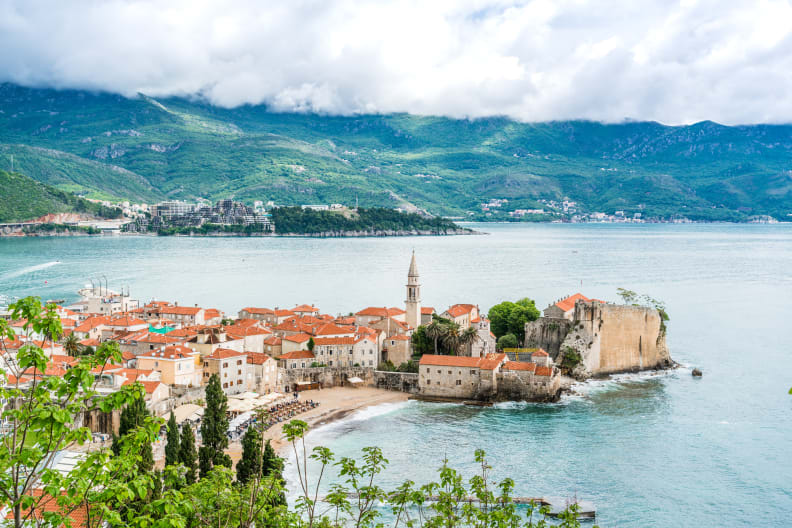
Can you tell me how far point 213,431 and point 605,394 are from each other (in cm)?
2511

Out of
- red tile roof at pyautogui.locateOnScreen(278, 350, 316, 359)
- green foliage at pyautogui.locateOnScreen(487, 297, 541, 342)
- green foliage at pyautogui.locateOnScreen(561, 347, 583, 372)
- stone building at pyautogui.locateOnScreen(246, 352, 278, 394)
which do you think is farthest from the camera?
green foliage at pyautogui.locateOnScreen(487, 297, 541, 342)

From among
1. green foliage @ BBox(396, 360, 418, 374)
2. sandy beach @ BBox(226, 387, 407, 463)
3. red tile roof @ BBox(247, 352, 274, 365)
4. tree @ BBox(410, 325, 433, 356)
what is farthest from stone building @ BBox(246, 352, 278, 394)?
tree @ BBox(410, 325, 433, 356)

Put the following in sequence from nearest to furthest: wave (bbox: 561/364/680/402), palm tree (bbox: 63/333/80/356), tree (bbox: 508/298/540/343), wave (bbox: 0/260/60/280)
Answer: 1. palm tree (bbox: 63/333/80/356)
2. wave (bbox: 561/364/680/402)
3. tree (bbox: 508/298/540/343)
4. wave (bbox: 0/260/60/280)

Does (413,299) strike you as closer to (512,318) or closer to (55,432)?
(512,318)

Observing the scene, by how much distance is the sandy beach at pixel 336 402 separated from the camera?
36031 mm

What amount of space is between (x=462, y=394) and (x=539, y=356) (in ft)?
18.9

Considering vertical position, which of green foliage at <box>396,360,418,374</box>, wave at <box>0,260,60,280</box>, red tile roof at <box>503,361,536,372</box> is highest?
red tile roof at <box>503,361,536,372</box>

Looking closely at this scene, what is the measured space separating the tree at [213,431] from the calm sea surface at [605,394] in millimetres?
5448

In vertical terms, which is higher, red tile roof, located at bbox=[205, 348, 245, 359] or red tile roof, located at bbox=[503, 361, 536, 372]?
red tile roof, located at bbox=[205, 348, 245, 359]

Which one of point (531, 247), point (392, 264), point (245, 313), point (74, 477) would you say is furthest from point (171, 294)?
point (531, 247)

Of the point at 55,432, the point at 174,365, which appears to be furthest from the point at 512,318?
the point at 55,432

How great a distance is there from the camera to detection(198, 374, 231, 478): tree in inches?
1062

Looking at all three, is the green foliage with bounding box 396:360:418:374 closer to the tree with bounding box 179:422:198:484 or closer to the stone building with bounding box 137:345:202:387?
the stone building with bounding box 137:345:202:387

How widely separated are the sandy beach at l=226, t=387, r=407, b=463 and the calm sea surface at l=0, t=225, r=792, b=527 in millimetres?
1286
